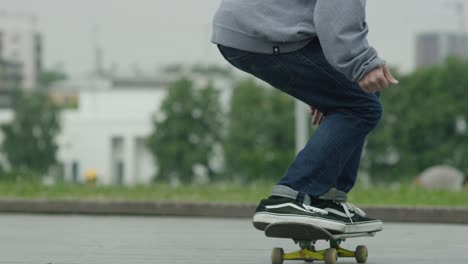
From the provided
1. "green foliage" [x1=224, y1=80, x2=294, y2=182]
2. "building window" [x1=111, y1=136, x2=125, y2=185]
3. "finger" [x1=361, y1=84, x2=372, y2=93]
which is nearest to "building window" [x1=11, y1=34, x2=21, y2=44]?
"building window" [x1=111, y1=136, x2=125, y2=185]

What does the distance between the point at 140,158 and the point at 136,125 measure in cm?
622

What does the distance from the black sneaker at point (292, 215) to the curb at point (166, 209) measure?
4.74 meters

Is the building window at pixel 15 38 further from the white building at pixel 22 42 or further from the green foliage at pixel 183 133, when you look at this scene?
the green foliage at pixel 183 133

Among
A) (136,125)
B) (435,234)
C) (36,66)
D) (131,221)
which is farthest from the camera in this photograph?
(36,66)

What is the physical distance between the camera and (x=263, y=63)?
5336mm

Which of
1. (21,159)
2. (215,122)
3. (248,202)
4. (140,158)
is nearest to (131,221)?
(248,202)

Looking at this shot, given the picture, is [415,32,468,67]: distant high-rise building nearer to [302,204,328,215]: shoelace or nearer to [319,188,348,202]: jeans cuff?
[319,188,348,202]: jeans cuff

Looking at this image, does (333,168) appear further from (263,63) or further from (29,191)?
(29,191)

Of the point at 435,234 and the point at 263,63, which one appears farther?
the point at 435,234

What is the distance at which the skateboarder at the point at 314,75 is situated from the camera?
511cm

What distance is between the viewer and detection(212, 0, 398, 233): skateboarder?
201 inches

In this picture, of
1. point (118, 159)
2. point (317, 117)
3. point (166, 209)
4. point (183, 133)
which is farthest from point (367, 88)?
point (118, 159)

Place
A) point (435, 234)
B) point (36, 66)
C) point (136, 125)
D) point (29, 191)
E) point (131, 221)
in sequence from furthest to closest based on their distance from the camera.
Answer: point (36, 66), point (136, 125), point (29, 191), point (131, 221), point (435, 234)

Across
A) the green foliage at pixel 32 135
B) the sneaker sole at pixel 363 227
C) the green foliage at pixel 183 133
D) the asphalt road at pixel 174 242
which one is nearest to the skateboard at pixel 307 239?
the sneaker sole at pixel 363 227
